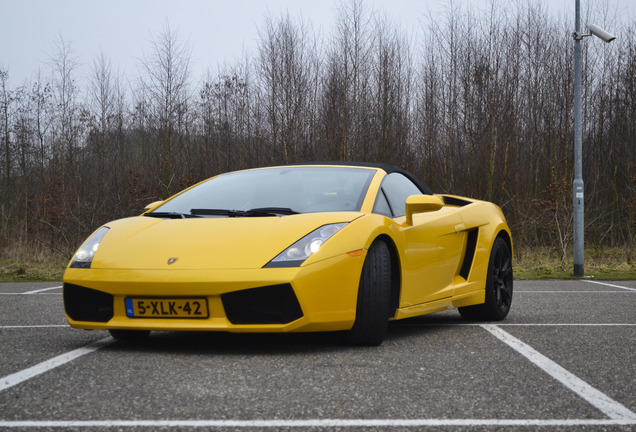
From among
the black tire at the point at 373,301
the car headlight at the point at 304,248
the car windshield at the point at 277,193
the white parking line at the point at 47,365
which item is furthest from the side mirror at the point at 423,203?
the white parking line at the point at 47,365

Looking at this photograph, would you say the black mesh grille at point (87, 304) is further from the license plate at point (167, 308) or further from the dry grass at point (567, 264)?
the dry grass at point (567, 264)

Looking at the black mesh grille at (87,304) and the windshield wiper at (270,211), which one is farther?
the windshield wiper at (270,211)

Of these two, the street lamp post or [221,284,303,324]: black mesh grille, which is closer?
[221,284,303,324]: black mesh grille

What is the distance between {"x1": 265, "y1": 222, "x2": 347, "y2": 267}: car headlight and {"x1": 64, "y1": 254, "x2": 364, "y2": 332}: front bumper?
53 mm

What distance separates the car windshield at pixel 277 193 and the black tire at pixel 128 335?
822 millimetres

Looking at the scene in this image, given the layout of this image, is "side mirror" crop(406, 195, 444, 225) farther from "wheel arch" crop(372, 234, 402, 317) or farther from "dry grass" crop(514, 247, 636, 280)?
"dry grass" crop(514, 247, 636, 280)

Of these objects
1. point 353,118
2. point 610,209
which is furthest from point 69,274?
point 610,209

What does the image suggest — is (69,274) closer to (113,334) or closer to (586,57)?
(113,334)

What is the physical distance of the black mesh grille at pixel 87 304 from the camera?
4.37m

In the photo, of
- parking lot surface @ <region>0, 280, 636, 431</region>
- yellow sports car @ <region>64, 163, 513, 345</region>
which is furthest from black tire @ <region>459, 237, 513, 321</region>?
yellow sports car @ <region>64, 163, 513, 345</region>

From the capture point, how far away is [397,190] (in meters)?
5.55

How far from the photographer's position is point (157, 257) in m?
4.35

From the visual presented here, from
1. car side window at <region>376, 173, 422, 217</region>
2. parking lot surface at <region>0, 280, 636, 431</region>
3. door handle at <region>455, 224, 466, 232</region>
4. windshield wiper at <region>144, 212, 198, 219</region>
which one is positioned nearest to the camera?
parking lot surface at <region>0, 280, 636, 431</region>

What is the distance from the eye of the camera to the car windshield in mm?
4891
